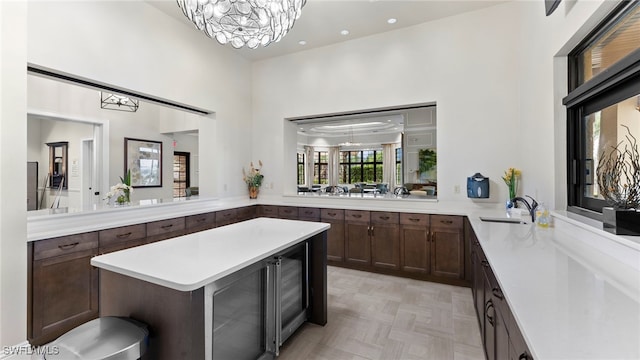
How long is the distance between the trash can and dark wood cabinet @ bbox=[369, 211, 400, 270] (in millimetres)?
3001

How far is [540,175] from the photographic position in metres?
2.79

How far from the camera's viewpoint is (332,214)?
13.8ft

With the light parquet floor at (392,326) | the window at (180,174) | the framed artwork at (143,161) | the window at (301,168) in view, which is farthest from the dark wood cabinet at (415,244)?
the window at (180,174)

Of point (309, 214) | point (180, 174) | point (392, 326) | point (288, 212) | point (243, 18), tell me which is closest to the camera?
point (243, 18)

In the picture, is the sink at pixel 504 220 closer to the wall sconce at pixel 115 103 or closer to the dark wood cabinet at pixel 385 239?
the dark wood cabinet at pixel 385 239

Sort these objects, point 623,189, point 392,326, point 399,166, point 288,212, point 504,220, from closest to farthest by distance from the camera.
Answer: point 623,189, point 392,326, point 504,220, point 288,212, point 399,166

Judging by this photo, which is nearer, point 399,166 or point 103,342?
point 103,342

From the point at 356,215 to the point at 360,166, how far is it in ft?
9.88

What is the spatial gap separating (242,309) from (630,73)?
263 centimetres

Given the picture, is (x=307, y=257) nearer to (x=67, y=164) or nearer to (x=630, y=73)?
(x=630, y=73)

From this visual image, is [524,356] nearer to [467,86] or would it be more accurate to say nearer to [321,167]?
[467,86]

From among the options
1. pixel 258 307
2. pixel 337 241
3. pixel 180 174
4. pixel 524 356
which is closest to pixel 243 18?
pixel 258 307

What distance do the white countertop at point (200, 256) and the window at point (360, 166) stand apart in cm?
447

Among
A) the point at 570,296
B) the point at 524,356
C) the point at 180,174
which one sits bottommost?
the point at 524,356
